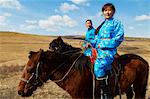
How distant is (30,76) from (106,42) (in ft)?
5.63

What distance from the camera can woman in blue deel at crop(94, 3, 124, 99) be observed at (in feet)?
23.8

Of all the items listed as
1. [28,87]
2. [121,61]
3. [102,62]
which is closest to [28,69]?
[28,87]

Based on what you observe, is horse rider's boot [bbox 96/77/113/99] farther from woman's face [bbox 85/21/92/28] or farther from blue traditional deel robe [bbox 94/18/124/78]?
woman's face [bbox 85/21/92/28]

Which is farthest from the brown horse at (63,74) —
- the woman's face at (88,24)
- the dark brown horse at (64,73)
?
the woman's face at (88,24)

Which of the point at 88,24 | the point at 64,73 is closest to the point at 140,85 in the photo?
the point at 64,73

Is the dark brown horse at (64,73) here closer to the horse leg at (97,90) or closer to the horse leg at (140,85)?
the horse leg at (97,90)

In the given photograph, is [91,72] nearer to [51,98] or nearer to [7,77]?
[51,98]

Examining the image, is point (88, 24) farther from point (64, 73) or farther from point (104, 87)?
point (104, 87)

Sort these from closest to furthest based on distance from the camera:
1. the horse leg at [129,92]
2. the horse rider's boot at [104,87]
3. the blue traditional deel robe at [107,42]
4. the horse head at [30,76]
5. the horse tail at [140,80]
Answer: the horse head at [30,76]
the blue traditional deel robe at [107,42]
the horse rider's boot at [104,87]
the horse tail at [140,80]
the horse leg at [129,92]

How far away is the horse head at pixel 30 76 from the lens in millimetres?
7008

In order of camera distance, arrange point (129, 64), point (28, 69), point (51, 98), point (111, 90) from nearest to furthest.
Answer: point (28, 69) → point (111, 90) → point (129, 64) → point (51, 98)

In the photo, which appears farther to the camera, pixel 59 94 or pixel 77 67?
pixel 59 94

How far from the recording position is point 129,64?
26.9 ft

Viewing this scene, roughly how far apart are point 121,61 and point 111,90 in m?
0.83
